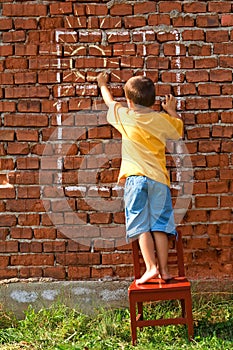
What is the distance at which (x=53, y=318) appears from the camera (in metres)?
4.45

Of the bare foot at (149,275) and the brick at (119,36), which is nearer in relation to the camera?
the bare foot at (149,275)

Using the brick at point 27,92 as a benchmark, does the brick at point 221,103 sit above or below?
below

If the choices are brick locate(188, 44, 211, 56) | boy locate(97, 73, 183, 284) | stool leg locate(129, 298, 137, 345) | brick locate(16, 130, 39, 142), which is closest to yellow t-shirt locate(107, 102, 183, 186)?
boy locate(97, 73, 183, 284)

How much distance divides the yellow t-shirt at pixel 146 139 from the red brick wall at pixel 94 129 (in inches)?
11.5

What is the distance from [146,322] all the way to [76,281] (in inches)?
32.1

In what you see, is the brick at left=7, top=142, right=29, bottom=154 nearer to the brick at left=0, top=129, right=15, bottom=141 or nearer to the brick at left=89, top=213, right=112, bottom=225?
the brick at left=0, top=129, right=15, bottom=141

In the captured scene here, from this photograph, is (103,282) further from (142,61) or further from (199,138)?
(142,61)

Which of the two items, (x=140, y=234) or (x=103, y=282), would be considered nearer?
(x=140, y=234)

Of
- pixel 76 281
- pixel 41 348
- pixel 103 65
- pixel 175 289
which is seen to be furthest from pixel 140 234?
pixel 103 65

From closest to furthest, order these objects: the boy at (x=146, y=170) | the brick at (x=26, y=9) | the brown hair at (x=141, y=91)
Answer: the boy at (x=146, y=170) < the brown hair at (x=141, y=91) < the brick at (x=26, y=9)

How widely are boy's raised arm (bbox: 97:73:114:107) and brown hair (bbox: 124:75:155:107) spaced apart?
23 centimetres

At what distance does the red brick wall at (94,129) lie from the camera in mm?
4578

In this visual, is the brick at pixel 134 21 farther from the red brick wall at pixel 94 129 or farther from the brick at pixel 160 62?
the brick at pixel 160 62

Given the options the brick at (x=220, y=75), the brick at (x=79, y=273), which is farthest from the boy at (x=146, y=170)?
the brick at (x=79, y=273)
